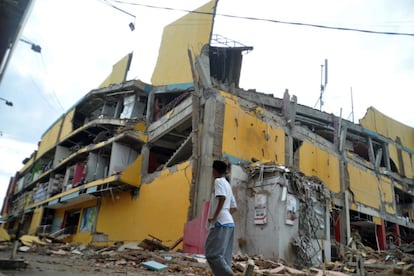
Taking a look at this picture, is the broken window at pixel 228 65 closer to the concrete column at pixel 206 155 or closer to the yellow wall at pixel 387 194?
the concrete column at pixel 206 155

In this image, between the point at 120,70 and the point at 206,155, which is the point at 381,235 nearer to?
the point at 206,155

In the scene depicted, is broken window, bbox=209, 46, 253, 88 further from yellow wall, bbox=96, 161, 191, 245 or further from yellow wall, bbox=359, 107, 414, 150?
yellow wall, bbox=359, 107, 414, 150

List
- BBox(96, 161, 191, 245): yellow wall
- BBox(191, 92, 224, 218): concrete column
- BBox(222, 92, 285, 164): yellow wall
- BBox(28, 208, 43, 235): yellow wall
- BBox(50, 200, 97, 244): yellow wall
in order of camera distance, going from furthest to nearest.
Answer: BBox(28, 208, 43, 235): yellow wall, BBox(50, 200, 97, 244): yellow wall, BBox(222, 92, 285, 164): yellow wall, BBox(96, 161, 191, 245): yellow wall, BBox(191, 92, 224, 218): concrete column

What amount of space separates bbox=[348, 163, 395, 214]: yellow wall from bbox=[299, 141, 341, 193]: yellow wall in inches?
74.8

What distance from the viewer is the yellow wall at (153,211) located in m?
13.0

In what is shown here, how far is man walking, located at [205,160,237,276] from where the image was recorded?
3.59 m

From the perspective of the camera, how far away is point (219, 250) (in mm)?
3652

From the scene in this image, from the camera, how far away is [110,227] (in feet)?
59.5

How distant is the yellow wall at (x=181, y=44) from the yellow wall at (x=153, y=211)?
23.1 feet

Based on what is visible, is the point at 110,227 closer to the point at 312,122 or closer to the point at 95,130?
the point at 95,130

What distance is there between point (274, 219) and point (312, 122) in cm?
1267

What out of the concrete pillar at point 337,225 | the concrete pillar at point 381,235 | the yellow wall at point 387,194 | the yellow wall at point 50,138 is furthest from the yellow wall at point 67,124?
the yellow wall at point 387,194

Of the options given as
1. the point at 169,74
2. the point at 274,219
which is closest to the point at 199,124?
the point at 274,219

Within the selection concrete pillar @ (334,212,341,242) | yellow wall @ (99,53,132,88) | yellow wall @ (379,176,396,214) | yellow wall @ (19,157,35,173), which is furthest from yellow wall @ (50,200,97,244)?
yellow wall @ (379,176,396,214)
